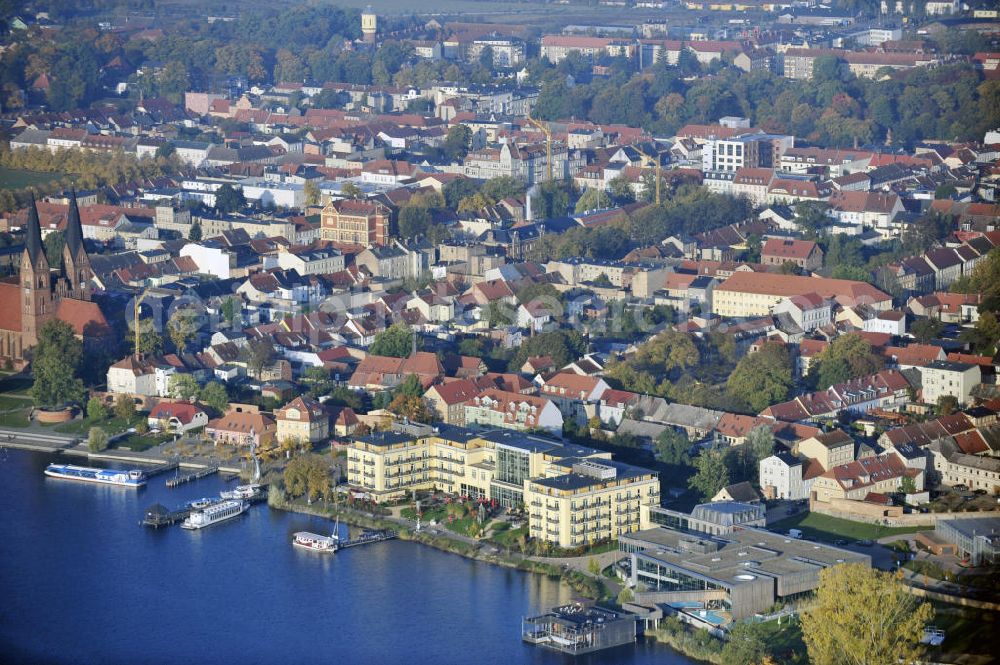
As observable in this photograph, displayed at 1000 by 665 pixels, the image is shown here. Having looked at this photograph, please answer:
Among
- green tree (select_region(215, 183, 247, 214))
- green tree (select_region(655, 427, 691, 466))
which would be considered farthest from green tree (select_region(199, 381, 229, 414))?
green tree (select_region(215, 183, 247, 214))

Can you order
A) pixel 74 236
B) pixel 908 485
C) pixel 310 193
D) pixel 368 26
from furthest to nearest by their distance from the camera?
pixel 368 26, pixel 310 193, pixel 74 236, pixel 908 485

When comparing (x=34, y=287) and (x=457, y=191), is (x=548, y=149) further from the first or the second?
(x=34, y=287)

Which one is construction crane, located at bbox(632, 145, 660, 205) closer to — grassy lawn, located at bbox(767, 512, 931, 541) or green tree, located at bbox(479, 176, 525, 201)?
green tree, located at bbox(479, 176, 525, 201)

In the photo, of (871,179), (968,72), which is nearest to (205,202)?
(871,179)

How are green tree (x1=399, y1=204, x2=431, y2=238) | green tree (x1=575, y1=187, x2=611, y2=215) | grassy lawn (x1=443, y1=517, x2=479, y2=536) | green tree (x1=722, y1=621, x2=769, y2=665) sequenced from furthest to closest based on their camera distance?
green tree (x1=575, y1=187, x2=611, y2=215), green tree (x1=399, y1=204, x2=431, y2=238), grassy lawn (x1=443, y1=517, x2=479, y2=536), green tree (x1=722, y1=621, x2=769, y2=665)

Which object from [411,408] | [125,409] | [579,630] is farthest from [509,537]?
[125,409]

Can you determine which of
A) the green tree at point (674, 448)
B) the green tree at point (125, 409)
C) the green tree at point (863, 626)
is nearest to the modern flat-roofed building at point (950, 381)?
the green tree at point (674, 448)

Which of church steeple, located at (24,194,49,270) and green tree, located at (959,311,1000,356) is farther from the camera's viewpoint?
church steeple, located at (24,194,49,270)
